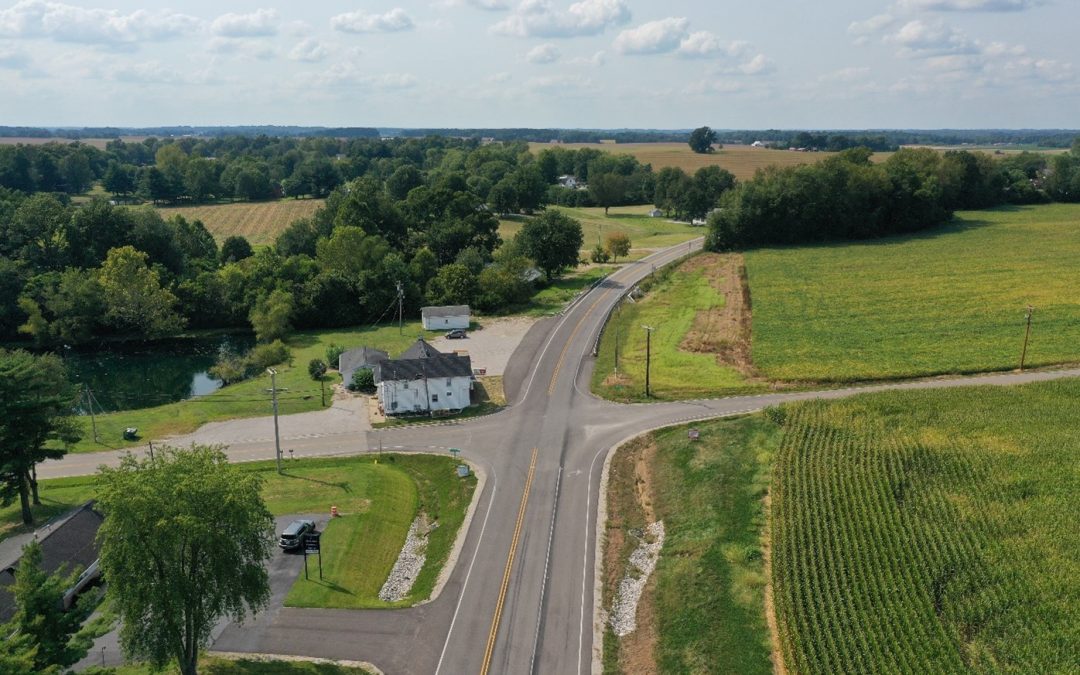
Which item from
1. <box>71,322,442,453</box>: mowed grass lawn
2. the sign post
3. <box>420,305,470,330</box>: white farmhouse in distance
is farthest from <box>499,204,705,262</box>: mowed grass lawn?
the sign post

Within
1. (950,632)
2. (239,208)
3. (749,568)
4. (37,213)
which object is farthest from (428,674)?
(239,208)

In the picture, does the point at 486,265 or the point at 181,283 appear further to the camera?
the point at 486,265

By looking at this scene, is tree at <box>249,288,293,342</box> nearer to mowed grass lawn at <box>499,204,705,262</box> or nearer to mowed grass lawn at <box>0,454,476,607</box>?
mowed grass lawn at <box>0,454,476,607</box>

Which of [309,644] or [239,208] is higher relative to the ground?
[239,208]

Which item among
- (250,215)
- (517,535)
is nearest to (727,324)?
(517,535)

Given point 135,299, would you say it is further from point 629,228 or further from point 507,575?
point 629,228

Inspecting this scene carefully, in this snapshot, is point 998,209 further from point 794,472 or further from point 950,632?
point 950,632
